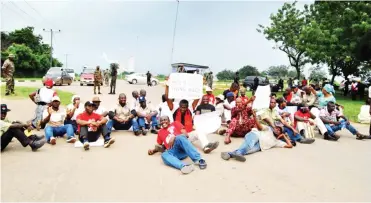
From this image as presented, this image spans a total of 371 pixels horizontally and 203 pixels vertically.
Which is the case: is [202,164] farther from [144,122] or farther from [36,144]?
[144,122]

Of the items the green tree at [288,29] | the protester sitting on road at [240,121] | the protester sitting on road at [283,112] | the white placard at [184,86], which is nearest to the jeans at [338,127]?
the protester sitting on road at [283,112]

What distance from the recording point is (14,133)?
6355 millimetres

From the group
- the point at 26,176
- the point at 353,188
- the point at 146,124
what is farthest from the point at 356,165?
the point at 26,176

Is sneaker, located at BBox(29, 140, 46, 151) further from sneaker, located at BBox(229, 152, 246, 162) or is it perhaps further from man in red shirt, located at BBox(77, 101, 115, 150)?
sneaker, located at BBox(229, 152, 246, 162)

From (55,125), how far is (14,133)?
50.0 inches

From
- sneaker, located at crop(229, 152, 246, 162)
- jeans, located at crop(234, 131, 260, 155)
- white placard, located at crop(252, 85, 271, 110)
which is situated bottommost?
sneaker, located at crop(229, 152, 246, 162)

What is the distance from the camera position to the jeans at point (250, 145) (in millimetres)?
6590

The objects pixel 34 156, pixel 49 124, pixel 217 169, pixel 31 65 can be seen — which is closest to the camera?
pixel 217 169

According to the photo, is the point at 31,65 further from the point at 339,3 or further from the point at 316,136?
the point at 316,136

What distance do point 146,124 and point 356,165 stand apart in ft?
16.6

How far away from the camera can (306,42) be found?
93.7 feet

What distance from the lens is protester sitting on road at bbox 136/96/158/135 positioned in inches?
348

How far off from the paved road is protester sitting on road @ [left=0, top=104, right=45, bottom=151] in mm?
170

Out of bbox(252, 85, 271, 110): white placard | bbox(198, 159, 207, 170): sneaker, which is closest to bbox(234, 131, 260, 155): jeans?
bbox(198, 159, 207, 170): sneaker
